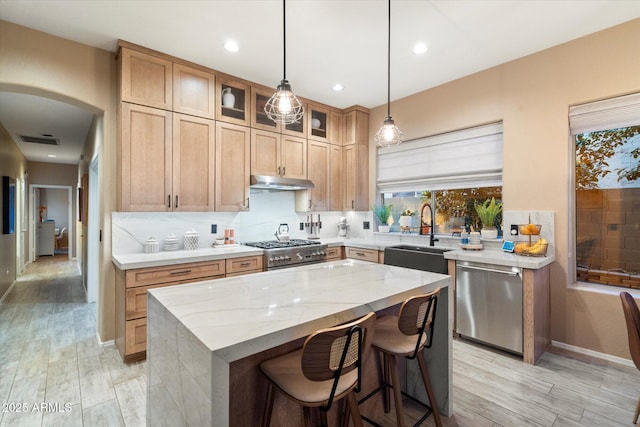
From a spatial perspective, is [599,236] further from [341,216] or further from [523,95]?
[341,216]

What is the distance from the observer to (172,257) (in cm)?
289

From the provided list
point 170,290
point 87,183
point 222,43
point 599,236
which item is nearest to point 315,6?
point 222,43

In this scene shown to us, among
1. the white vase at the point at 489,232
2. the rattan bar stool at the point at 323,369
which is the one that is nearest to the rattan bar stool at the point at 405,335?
the rattan bar stool at the point at 323,369

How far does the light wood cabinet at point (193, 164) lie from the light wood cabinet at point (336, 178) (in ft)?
5.88

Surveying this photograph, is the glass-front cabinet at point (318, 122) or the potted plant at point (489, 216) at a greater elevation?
the glass-front cabinet at point (318, 122)

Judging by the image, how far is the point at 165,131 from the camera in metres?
3.10

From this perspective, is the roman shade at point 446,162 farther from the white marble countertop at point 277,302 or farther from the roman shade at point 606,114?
the white marble countertop at point 277,302

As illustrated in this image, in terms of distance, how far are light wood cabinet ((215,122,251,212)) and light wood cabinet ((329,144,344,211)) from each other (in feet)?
4.41

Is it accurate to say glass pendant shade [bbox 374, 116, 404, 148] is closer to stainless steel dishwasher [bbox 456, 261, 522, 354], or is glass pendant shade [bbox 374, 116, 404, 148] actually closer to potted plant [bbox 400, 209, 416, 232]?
stainless steel dishwasher [bbox 456, 261, 522, 354]

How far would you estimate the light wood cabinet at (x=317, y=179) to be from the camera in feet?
14.4

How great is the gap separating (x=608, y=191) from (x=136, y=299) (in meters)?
4.35

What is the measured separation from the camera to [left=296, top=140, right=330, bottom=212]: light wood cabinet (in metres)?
4.38

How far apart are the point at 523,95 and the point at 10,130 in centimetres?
742

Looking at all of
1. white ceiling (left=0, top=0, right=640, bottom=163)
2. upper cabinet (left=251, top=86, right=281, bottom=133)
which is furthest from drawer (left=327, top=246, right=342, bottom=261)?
white ceiling (left=0, top=0, right=640, bottom=163)
